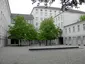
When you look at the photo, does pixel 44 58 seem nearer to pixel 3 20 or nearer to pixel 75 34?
pixel 3 20

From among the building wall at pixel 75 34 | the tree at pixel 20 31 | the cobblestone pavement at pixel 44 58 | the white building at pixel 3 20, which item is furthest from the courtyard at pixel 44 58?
the tree at pixel 20 31

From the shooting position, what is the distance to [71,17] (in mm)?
52312

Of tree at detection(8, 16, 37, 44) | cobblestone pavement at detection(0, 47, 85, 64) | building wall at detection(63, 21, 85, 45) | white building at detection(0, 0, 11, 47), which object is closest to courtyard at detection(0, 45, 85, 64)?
cobblestone pavement at detection(0, 47, 85, 64)

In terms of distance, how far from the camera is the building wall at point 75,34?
38812 millimetres

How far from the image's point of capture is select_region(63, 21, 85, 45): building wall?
38.8 meters

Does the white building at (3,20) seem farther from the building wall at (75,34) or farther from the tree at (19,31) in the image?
the building wall at (75,34)

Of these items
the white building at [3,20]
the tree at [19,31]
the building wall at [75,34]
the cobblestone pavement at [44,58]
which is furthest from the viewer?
the tree at [19,31]

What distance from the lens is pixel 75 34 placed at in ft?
140

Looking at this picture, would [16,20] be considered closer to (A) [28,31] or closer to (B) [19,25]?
(B) [19,25]

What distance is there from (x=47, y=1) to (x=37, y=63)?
15.1 feet

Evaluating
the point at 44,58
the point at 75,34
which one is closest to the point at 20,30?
the point at 75,34

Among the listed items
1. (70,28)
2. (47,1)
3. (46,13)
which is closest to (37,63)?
(47,1)

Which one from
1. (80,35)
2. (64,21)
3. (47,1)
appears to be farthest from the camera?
(64,21)

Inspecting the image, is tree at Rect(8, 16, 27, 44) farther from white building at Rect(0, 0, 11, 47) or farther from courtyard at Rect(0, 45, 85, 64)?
courtyard at Rect(0, 45, 85, 64)
